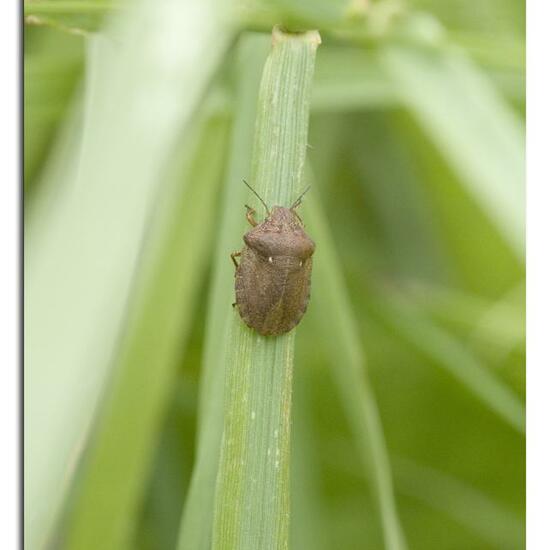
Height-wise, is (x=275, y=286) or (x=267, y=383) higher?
(x=275, y=286)

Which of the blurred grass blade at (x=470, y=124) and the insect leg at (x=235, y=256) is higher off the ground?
the blurred grass blade at (x=470, y=124)

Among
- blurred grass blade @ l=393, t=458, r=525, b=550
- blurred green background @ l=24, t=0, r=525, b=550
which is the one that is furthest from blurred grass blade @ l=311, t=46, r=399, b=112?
blurred grass blade @ l=393, t=458, r=525, b=550

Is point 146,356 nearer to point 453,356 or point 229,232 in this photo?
point 229,232

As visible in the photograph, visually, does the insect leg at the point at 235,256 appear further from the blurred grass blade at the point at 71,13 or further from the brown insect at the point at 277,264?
the blurred grass blade at the point at 71,13

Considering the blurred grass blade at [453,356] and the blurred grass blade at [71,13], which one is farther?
the blurred grass blade at [453,356]

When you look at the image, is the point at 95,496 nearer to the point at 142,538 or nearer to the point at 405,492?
the point at 142,538

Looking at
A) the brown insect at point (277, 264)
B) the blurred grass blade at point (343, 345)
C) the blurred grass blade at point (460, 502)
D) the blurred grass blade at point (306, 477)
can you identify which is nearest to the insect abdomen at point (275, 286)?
the brown insect at point (277, 264)

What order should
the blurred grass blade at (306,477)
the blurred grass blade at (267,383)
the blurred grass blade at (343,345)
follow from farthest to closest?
the blurred grass blade at (306,477), the blurred grass blade at (343,345), the blurred grass blade at (267,383)

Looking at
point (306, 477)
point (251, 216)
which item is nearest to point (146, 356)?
point (251, 216)
